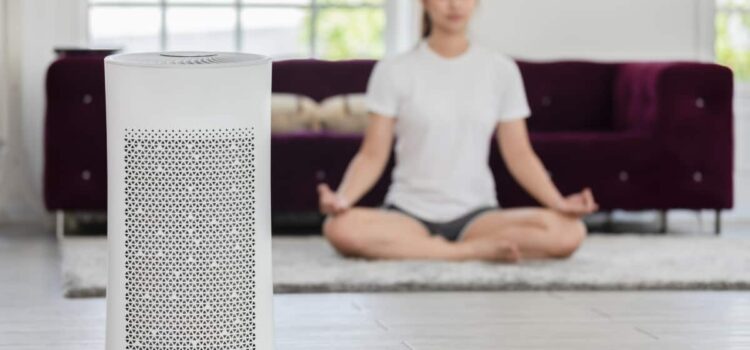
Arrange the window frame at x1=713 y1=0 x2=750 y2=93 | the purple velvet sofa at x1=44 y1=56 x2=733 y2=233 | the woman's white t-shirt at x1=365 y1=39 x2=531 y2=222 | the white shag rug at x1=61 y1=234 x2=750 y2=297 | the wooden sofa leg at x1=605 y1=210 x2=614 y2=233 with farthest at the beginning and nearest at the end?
the window frame at x1=713 y1=0 x2=750 y2=93 → the wooden sofa leg at x1=605 y1=210 x2=614 y2=233 → the purple velvet sofa at x1=44 y1=56 x2=733 y2=233 → the woman's white t-shirt at x1=365 y1=39 x2=531 y2=222 → the white shag rug at x1=61 y1=234 x2=750 y2=297

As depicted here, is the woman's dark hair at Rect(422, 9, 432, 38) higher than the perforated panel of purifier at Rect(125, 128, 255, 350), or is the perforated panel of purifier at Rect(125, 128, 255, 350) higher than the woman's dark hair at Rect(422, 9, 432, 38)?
the woman's dark hair at Rect(422, 9, 432, 38)

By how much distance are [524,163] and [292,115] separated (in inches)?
59.8

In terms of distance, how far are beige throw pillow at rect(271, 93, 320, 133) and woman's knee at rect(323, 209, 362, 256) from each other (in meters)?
1.31

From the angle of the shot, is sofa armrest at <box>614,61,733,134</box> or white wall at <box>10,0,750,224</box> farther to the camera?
white wall at <box>10,0,750,224</box>

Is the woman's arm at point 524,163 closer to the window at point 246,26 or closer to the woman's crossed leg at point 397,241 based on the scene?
the woman's crossed leg at point 397,241

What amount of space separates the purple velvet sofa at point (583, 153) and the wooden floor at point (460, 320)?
4.20ft

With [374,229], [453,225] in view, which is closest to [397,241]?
[374,229]

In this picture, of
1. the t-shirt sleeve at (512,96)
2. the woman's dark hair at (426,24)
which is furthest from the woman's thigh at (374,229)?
the woman's dark hair at (426,24)

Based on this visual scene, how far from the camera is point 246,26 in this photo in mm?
6109

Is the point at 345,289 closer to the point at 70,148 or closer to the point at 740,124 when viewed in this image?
the point at 70,148

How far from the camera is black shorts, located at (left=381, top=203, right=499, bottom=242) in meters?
4.08

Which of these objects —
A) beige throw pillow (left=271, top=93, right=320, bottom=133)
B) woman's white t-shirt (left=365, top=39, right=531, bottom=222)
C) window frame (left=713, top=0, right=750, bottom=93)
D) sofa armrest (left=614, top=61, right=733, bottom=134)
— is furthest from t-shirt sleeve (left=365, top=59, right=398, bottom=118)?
window frame (left=713, top=0, right=750, bottom=93)

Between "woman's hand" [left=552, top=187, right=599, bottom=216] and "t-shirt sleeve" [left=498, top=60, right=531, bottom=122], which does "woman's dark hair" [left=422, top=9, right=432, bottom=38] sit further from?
"woman's hand" [left=552, top=187, right=599, bottom=216]

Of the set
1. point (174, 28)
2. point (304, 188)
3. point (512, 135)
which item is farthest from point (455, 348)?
point (174, 28)
